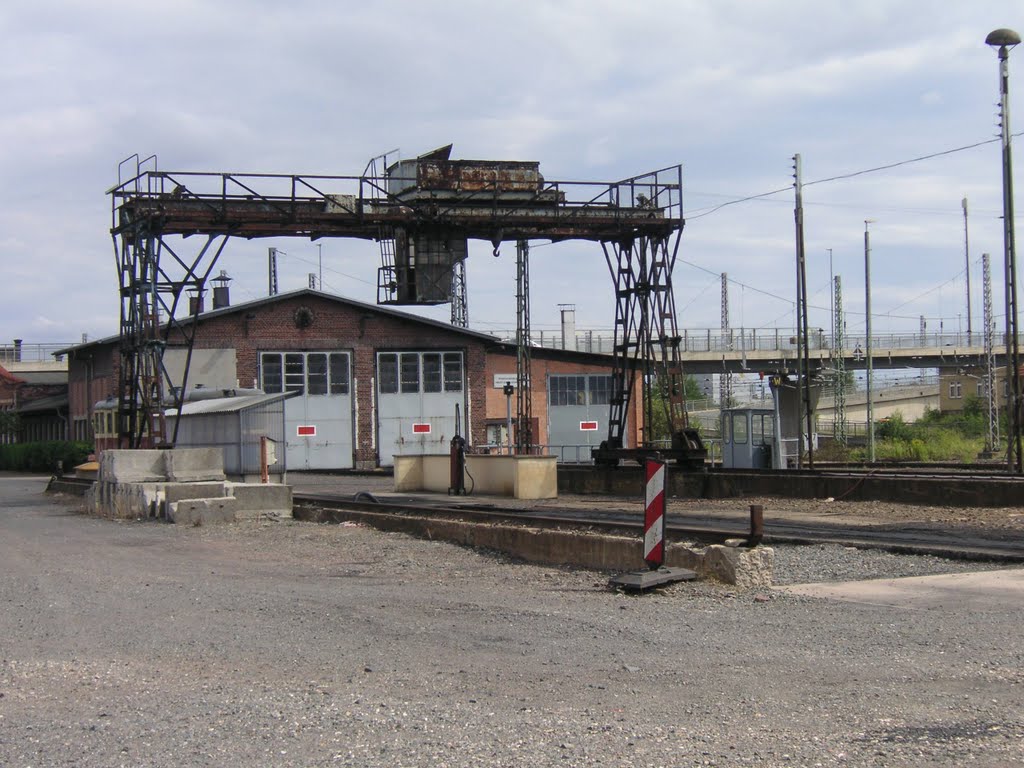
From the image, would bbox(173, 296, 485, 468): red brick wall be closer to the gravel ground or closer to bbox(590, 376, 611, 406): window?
bbox(590, 376, 611, 406): window

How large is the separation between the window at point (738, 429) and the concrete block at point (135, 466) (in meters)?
17.2

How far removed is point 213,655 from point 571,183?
75.7 ft

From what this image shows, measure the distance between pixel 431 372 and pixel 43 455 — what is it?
20.5 m

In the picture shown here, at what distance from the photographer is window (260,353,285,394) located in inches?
1897

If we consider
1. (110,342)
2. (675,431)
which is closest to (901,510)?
(675,431)

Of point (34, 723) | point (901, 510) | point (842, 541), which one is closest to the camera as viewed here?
point (34, 723)

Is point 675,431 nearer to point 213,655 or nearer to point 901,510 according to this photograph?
point 901,510

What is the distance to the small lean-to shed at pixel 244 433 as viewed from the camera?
Result: 30.0 metres

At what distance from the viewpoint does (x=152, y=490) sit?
889 inches

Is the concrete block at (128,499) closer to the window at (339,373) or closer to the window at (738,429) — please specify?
the window at (738,429)

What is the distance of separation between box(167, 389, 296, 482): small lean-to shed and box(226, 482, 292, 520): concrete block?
24.0 ft

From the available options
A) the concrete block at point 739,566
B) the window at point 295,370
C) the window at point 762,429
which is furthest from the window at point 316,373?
the concrete block at point 739,566

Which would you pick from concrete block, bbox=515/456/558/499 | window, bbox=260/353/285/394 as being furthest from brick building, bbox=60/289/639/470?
concrete block, bbox=515/456/558/499

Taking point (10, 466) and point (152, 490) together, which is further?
point (10, 466)
